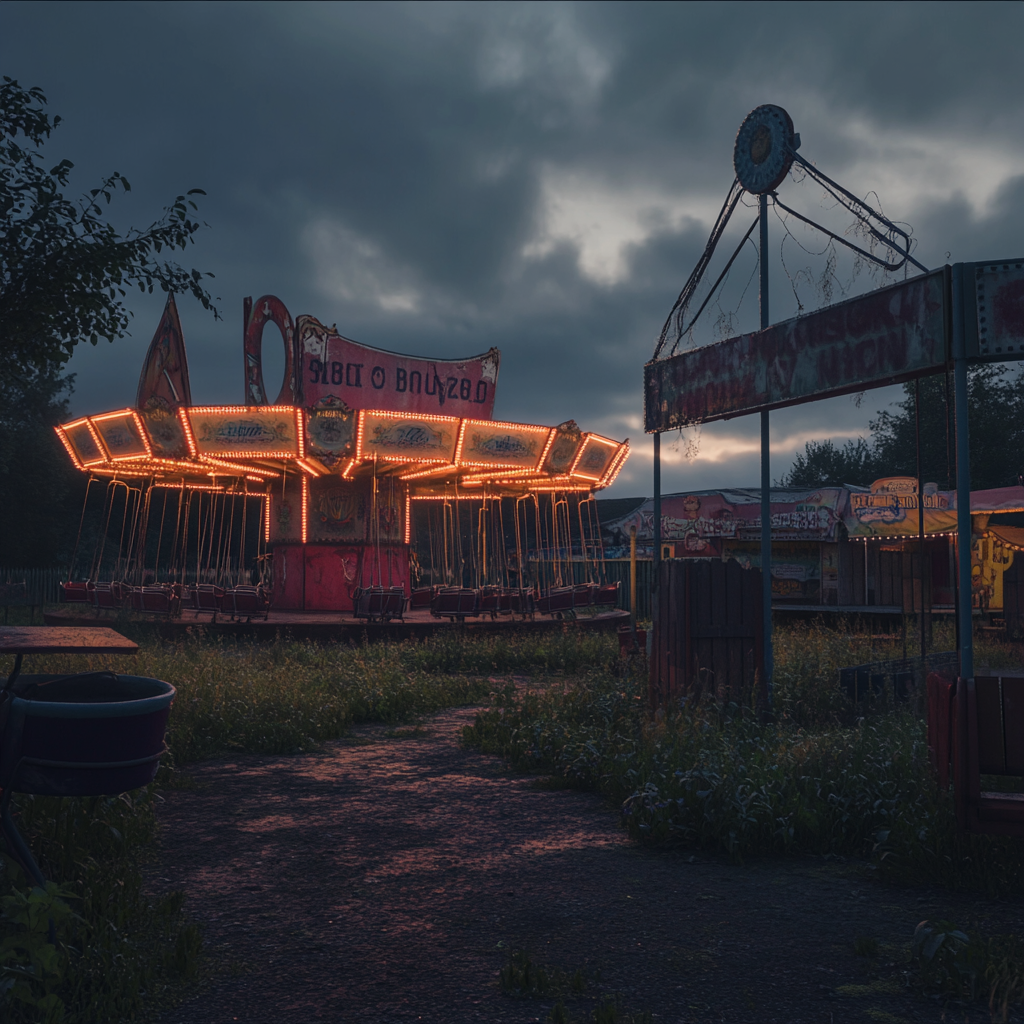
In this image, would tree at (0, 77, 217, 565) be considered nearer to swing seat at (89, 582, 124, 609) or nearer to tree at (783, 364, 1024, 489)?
swing seat at (89, 582, 124, 609)

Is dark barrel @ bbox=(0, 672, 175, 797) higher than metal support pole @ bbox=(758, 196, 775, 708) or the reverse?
the reverse

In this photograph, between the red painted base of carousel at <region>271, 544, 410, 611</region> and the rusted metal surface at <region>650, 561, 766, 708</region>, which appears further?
the red painted base of carousel at <region>271, 544, 410, 611</region>

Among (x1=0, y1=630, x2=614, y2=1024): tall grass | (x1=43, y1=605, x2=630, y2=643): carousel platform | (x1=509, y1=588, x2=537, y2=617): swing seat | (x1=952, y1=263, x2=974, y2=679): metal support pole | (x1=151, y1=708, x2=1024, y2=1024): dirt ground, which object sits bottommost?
(x1=151, y1=708, x2=1024, y2=1024): dirt ground

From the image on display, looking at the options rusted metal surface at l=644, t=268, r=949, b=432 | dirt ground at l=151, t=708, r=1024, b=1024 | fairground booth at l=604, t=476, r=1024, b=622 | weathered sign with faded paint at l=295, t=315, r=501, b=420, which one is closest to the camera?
dirt ground at l=151, t=708, r=1024, b=1024

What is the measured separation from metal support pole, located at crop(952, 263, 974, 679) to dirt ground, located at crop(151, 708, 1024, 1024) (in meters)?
1.30

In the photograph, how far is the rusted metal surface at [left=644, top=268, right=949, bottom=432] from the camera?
20.6ft

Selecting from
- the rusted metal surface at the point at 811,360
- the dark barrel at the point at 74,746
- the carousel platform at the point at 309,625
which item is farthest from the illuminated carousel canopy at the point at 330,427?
the dark barrel at the point at 74,746

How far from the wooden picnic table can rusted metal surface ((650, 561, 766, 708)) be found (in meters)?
5.04

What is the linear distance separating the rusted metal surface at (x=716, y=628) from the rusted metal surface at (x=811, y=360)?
1.57 meters

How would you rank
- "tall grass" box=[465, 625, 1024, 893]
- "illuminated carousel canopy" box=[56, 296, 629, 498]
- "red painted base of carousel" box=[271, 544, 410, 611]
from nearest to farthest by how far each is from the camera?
1. "tall grass" box=[465, 625, 1024, 893]
2. "illuminated carousel canopy" box=[56, 296, 629, 498]
3. "red painted base of carousel" box=[271, 544, 410, 611]

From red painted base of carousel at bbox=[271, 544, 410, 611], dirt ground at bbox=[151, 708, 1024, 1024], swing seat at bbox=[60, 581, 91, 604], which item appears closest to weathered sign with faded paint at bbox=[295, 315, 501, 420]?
red painted base of carousel at bbox=[271, 544, 410, 611]

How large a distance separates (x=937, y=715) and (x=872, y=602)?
22.8m

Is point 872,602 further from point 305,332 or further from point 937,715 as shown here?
point 937,715

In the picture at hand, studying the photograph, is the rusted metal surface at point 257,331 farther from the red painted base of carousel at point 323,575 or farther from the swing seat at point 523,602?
the swing seat at point 523,602
